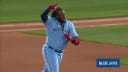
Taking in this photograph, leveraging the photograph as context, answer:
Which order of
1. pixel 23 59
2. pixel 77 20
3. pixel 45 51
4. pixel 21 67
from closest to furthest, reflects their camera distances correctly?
pixel 45 51, pixel 21 67, pixel 23 59, pixel 77 20

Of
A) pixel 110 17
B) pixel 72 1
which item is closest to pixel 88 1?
pixel 72 1

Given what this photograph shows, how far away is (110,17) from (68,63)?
38.9 feet

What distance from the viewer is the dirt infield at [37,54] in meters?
14.9

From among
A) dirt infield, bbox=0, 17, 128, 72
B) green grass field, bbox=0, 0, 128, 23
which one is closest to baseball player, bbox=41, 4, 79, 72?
dirt infield, bbox=0, 17, 128, 72

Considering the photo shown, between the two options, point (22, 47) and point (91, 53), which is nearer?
point (91, 53)

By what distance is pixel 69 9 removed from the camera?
31.5m

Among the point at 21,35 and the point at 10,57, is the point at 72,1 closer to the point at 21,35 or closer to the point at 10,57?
the point at 21,35

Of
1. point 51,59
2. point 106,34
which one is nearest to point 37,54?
point 106,34

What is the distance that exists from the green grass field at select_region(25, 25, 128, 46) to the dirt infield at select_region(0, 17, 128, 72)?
71 centimetres

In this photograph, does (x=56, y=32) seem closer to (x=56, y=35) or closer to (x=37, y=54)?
(x=56, y=35)

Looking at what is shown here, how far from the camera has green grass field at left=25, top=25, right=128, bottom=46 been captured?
19.7 m

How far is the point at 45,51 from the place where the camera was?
446 inches

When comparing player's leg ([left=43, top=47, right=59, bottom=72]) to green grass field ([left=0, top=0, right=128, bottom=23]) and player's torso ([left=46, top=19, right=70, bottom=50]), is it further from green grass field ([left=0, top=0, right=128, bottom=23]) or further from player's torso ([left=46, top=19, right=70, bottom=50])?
green grass field ([left=0, top=0, right=128, bottom=23])

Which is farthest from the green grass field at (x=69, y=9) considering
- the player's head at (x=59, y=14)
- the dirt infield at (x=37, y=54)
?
the player's head at (x=59, y=14)
